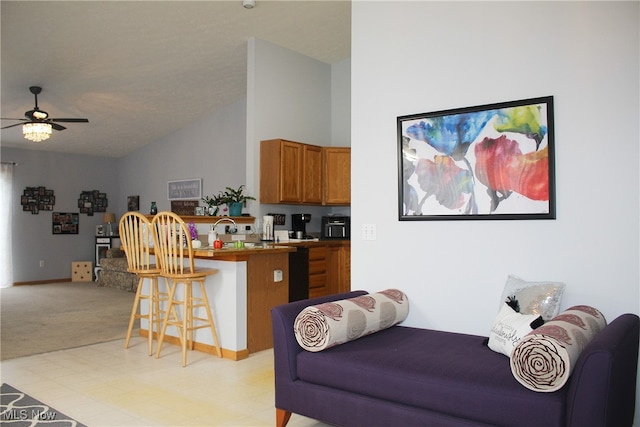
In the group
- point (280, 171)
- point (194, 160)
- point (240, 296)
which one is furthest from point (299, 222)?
point (194, 160)

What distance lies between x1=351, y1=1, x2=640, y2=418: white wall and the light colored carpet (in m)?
2.97

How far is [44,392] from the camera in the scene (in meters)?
3.29

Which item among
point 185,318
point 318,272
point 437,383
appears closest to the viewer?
point 437,383

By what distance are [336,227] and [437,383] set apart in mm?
4169

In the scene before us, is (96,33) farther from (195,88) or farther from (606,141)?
(606,141)

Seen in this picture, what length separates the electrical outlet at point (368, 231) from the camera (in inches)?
134

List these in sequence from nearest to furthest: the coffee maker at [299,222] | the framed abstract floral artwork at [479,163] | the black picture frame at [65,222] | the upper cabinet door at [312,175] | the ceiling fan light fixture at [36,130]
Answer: the framed abstract floral artwork at [479,163], the upper cabinet door at [312,175], the ceiling fan light fixture at [36,130], the coffee maker at [299,222], the black picture frame at [65,222]

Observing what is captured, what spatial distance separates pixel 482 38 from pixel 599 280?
4.91 ft

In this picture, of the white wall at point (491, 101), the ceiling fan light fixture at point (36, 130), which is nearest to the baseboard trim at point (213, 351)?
the white wall at point (491, 101)

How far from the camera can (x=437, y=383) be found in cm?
215

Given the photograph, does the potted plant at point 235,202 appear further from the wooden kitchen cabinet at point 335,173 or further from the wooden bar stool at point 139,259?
the wooden bar stool at point 139,259

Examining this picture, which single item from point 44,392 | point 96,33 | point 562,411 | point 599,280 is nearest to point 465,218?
point 599,280

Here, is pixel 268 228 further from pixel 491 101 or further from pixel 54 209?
pixel 54 209

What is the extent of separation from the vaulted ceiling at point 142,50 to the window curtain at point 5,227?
97cm
